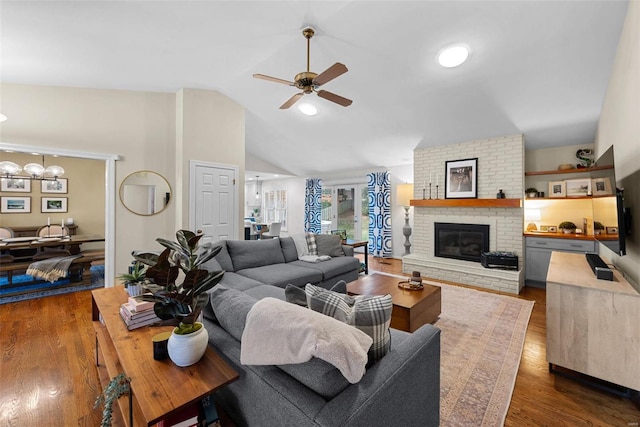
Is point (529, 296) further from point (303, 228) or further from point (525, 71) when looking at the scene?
point (303, 228)

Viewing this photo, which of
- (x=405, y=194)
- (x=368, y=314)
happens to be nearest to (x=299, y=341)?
(x=368, y=314)

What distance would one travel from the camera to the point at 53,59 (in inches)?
112

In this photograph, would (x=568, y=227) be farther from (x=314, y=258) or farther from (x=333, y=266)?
(x=314, y=258)

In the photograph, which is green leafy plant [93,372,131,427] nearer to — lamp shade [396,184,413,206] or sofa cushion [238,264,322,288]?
sofa cushion [238,264,322,288]

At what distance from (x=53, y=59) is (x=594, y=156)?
7.07 m

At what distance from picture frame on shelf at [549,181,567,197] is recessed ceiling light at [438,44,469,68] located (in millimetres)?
2879

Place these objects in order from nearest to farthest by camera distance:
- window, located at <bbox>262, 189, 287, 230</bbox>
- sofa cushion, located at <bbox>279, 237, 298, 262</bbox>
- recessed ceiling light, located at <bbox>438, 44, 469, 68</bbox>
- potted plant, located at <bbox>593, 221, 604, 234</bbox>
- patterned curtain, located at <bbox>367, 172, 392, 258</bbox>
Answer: potted plant, located at <bbox>593, 221, 604, 234</bbox>
recessed ceiling light, located at <bbox>438, 44, 469, 68</bbox>
sofa cushion, located at <bbox>279, 237, 298, 262</bbox>
patterned curtain, located at <bbox>367, 172, 392, 258</bbox>
window, located at <bbox>262, 189, 287, 230</bbox>

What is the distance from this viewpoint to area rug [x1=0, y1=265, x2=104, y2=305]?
3721 mm

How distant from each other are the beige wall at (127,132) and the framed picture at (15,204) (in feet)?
11.9

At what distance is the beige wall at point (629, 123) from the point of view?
1.93 meters

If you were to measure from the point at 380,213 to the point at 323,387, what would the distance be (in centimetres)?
592

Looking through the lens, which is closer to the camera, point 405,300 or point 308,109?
point 405,300

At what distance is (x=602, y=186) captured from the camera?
2.60 m

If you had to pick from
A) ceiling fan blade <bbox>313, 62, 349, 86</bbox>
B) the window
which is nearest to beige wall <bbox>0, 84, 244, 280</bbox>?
ceiling fan blade <bbox>313, 62, 349, 86</bbox>
